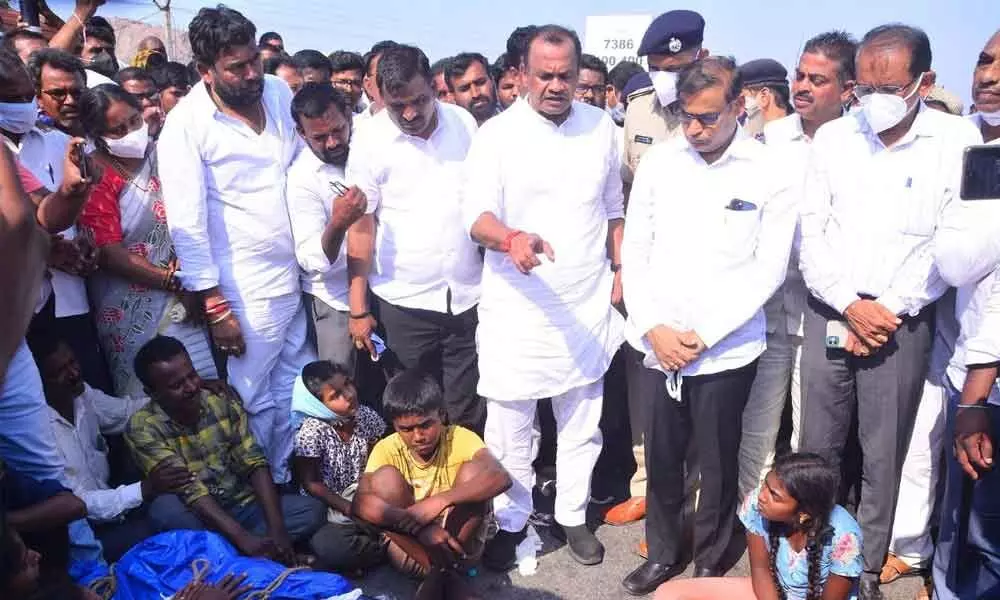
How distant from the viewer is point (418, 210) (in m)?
3.54

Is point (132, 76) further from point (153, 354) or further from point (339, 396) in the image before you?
point (339, 396)

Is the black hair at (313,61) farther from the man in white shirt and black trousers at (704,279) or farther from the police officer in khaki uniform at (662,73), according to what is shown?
the man in white shirt and black trousers at (704,279)

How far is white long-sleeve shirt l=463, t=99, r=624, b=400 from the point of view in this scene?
3209 mm

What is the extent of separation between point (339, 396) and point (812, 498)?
2.02 meters

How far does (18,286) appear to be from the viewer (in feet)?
3.88

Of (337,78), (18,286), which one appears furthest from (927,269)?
(337,78)

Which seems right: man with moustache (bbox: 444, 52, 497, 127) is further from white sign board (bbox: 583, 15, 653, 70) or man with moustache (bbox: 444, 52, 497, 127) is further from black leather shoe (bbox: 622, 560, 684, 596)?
white sign board (bbox: 583, 15, 653, 70)

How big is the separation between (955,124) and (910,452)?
4.45ft

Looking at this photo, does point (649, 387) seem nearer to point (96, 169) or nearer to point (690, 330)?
point (690, 330)

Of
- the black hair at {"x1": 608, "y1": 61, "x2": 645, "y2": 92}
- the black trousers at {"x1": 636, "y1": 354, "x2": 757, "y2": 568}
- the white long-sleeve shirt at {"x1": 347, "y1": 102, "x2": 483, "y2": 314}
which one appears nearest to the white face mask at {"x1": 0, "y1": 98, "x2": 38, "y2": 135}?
the white long-sleeve shirt at {"x1": 347, "y1": 102, "x2": 483, "y2": 314}

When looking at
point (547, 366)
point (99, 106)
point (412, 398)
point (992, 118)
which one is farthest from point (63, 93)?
point (992, 118)

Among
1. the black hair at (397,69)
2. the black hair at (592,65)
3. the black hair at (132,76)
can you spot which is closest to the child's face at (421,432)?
the black hair at (397,69)

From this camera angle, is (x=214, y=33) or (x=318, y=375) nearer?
(x=214, y=33)

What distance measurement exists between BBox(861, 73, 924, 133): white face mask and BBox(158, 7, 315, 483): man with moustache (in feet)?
8.28
